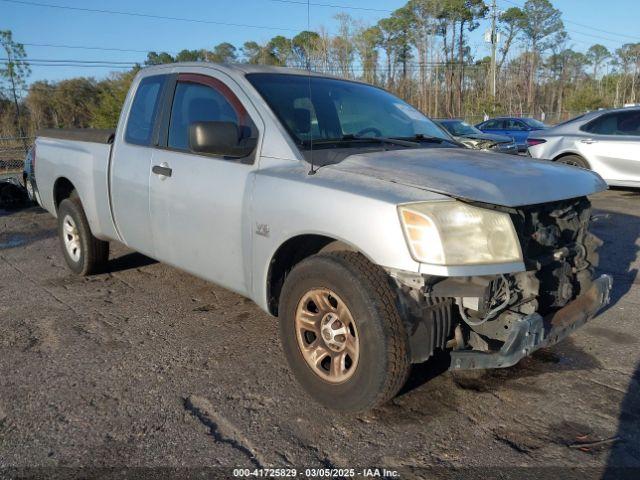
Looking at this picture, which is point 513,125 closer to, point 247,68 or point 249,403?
point 247,68

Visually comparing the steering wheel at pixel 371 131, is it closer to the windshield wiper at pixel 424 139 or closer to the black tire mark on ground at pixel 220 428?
the windshield wiper at pixel 424 139

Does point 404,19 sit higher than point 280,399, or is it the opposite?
point 404,19

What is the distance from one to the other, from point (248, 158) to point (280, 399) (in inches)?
58.2

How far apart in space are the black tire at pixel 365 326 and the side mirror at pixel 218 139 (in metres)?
0.94

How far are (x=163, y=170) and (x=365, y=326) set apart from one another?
7.03 ft

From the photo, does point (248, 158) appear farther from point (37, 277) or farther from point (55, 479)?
point (37, 277)

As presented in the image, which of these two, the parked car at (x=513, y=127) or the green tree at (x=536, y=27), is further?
the green tree at (x=536, y=27)

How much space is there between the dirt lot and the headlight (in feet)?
3.05

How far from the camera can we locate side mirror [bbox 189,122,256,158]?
3262 mm

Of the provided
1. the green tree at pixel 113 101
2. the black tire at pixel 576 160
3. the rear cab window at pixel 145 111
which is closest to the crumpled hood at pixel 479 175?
the rear cab window at pixel 145 111

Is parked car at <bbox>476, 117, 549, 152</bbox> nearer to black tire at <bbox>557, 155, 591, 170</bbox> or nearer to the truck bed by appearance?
black tire at <bbox>557, 155, 591, 170</bbox>

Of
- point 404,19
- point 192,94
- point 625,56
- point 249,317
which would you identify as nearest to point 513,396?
point 249,317

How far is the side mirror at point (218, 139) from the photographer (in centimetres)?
326

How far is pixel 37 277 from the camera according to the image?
18.3 feet
